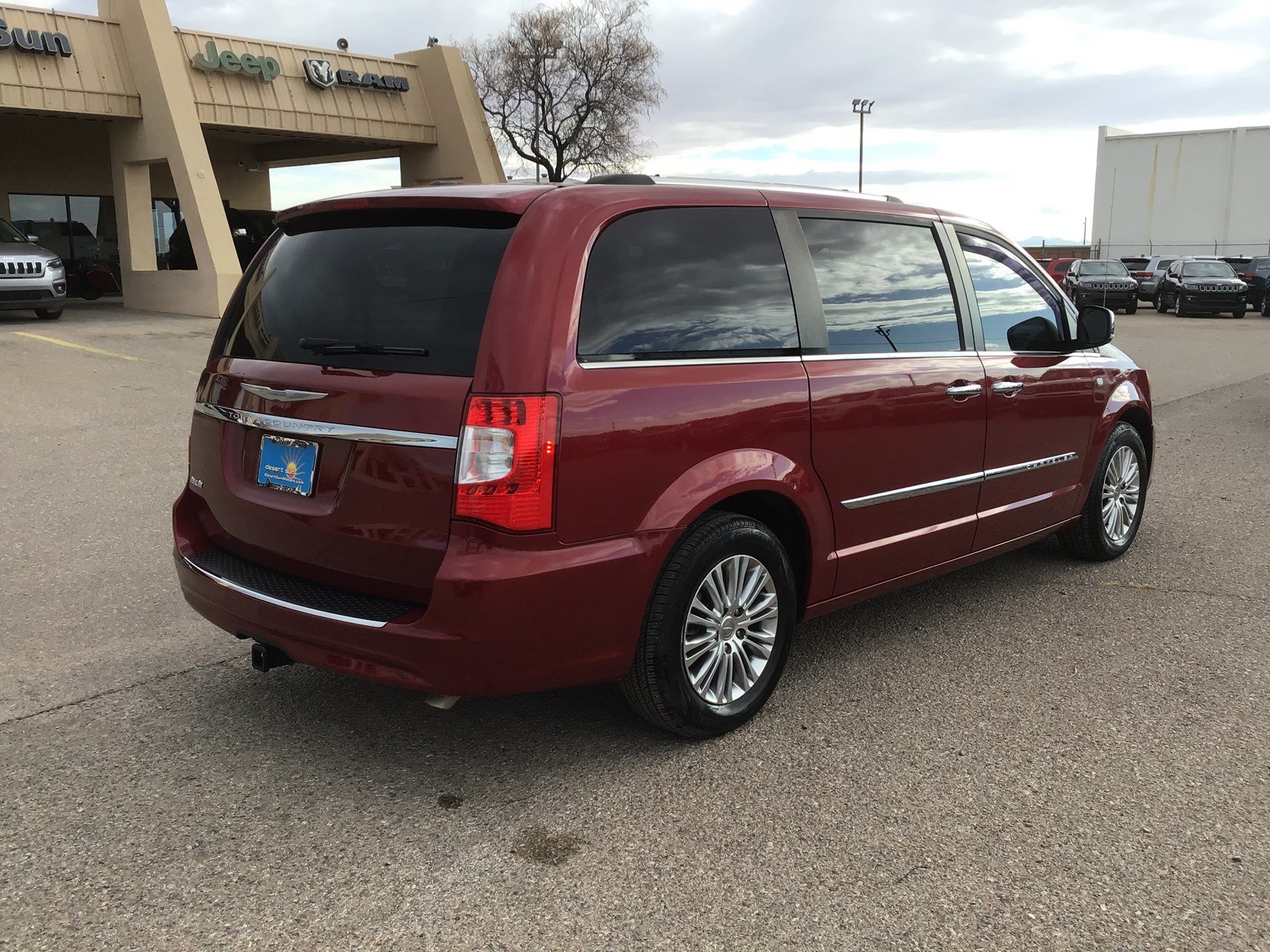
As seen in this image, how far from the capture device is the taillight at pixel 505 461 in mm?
3039

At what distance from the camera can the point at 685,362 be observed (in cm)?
345

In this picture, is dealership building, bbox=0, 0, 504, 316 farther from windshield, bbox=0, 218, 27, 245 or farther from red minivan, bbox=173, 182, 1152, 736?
red minivan, bbox=173, 182, 1152, 736

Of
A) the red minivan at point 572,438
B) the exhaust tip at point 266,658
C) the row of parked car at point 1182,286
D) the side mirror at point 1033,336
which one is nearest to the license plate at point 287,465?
the red minivan at point 572,438

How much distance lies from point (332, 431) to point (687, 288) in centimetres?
117

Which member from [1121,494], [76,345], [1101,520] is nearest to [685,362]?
[1101,520]

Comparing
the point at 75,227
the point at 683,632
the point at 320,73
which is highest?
the point at 320,73

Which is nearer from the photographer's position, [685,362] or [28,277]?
[685,362]

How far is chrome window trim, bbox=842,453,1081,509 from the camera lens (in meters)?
4.06

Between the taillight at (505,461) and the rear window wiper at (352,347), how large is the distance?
29cm

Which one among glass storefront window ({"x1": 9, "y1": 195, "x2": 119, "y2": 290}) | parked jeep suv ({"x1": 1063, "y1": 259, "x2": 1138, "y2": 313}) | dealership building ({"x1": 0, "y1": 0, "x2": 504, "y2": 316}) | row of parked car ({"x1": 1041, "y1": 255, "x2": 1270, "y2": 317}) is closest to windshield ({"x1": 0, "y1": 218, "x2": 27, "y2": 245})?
dealership building ({"x1": 0, "y1": 0, "x2": 504, "y2": 316})

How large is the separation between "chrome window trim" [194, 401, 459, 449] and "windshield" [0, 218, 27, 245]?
1630cm

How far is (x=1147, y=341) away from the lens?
21500 mm

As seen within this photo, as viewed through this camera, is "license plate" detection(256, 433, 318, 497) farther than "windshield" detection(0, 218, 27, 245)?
No

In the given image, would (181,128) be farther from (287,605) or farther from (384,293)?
(287,605)
